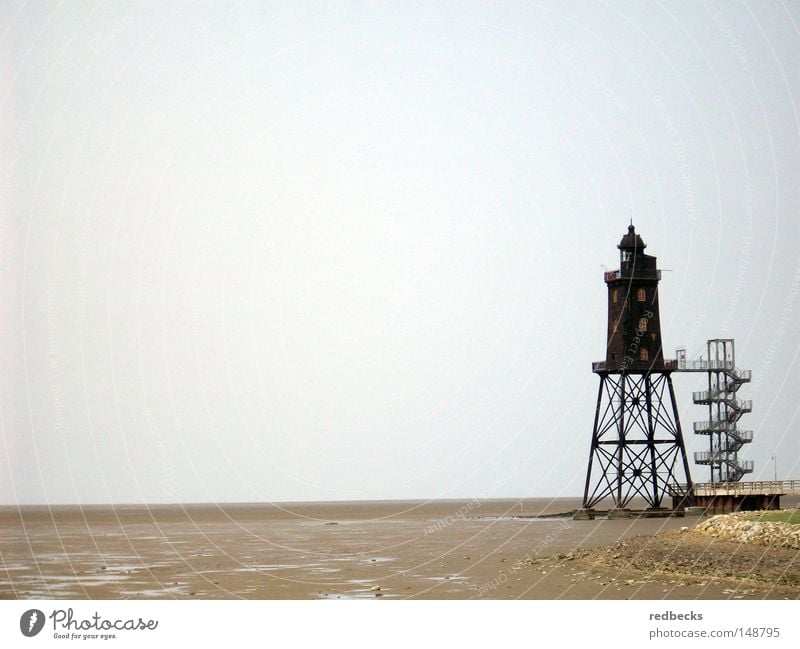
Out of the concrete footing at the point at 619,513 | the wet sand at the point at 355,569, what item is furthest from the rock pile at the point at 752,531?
the concrete footing at the point at 619,513

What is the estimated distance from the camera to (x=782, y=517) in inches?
1711

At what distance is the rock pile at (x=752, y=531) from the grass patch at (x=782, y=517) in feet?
1.29

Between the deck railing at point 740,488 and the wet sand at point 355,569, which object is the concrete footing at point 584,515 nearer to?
the deck railing at point 740,488

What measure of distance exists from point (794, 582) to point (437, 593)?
30.1 ft

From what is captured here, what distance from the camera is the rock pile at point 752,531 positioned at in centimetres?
3742

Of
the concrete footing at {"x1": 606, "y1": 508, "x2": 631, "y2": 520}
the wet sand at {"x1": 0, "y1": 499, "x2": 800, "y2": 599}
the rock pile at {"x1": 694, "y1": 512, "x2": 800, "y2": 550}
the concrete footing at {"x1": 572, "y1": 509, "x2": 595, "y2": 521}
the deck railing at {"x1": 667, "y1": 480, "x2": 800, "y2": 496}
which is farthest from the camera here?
the concrete footing at {"x1": 572, "y1": 509, "x2": 595, "y2": 521}

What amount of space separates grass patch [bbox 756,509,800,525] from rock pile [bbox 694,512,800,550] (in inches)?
15.5

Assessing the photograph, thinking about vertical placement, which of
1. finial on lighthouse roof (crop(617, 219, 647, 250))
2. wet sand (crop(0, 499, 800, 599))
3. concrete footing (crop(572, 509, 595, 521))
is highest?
finial on lighthouse roof (crop(617, 219, 647, 250))

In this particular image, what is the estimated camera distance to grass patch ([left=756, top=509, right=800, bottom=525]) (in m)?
41.3

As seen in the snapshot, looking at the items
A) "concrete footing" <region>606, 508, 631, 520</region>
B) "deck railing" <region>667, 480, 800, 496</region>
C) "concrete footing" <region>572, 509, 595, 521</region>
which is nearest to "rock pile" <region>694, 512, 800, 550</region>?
"deck railing" <region>667, 480, 800, 496</region>

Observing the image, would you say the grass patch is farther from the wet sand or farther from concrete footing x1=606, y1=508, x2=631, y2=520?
concrete footing x1=606, y1=508, x2=631, y2=520
